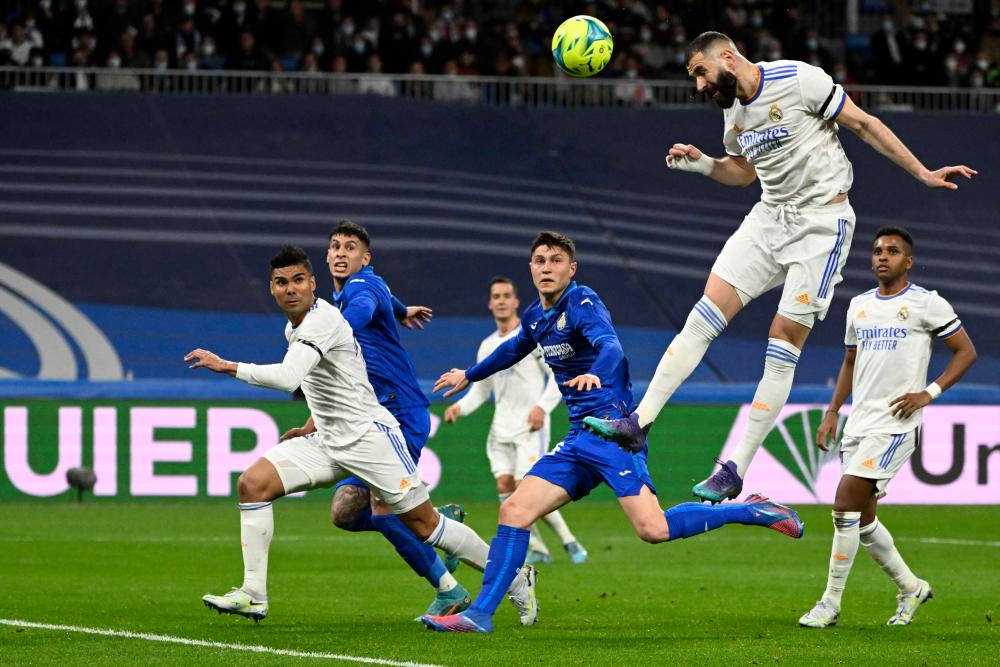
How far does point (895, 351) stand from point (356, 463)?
3445 millimetres

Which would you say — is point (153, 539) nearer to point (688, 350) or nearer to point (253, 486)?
point (253, 486)

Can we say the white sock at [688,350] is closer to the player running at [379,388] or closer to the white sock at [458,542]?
the white sock at [458,542]

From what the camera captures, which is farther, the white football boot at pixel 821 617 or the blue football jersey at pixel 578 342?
the white football boot at pixel 821 617

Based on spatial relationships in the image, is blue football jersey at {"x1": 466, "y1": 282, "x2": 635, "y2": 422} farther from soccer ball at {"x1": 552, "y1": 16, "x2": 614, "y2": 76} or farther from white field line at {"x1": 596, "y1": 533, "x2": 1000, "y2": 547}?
white field line at {"x1": 596, "y1": 533, "x2": 1000, "y2": 547}

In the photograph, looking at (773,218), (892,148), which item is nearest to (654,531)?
(773,218)

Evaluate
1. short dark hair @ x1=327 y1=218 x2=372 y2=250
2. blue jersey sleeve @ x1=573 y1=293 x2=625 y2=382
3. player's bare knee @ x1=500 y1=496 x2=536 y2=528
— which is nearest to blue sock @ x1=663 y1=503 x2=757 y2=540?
player's bare knee @ x1=500 y1=496 x2=536 y2=528

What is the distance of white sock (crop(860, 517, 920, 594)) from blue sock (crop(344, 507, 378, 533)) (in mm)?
3026

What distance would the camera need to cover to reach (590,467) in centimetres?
859

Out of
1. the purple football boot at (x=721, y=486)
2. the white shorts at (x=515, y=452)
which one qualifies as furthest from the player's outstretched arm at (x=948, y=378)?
the white shorts at (x=515, y=452)

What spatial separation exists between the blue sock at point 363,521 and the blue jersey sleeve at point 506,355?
111 cm

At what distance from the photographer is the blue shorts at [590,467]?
27.9 ft

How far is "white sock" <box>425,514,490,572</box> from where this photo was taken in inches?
363

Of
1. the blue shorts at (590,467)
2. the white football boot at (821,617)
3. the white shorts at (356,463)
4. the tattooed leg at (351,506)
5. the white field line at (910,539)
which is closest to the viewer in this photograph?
the blue shorts at (590,467)

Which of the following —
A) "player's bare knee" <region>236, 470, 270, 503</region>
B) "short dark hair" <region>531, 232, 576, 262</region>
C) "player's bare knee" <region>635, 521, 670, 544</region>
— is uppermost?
"short dark hair" <region>531, 232, 576, 262</region>
